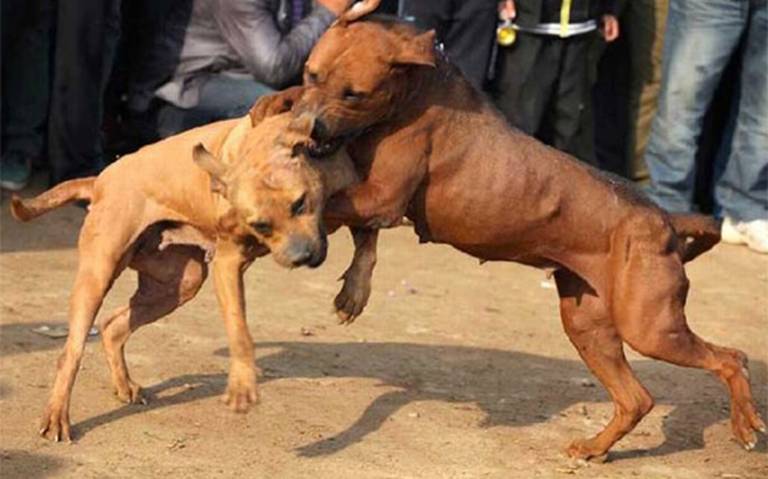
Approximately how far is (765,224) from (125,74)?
13.7 feet

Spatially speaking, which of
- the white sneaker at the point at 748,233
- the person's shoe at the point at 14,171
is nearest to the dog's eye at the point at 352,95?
the person's shoe at the point at 14,171

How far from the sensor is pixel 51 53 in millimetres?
12164

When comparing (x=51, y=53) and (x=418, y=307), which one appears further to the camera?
(x=51, y=53)

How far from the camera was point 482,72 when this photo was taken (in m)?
12.4

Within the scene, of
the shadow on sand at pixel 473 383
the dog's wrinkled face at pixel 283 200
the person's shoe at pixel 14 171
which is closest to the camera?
the dog's wrinkled face at pixel 283 200

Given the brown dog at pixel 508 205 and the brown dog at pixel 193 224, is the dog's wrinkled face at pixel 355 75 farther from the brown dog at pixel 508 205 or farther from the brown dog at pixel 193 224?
the brown dog at pixel 193 224

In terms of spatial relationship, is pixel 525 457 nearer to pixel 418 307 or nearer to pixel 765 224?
pixel 418 307

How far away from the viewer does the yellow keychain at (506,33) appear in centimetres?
1241

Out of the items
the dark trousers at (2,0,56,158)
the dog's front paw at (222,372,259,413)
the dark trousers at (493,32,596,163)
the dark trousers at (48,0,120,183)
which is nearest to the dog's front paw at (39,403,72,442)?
the dog's front paw at (222,372,259,413)

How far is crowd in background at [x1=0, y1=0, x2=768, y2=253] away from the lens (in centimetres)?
1175

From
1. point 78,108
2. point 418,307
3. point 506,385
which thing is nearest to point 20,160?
point 78,108

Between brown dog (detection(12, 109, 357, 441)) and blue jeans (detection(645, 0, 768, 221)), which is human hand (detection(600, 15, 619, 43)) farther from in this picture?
brown dog (detection(12, 109, 357, 441))

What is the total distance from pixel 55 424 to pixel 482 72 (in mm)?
5198

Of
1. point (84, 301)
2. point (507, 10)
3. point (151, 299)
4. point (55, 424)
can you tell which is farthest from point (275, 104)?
point (507, 10)
